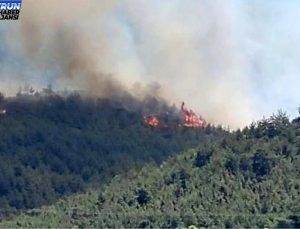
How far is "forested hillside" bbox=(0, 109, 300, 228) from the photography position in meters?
135

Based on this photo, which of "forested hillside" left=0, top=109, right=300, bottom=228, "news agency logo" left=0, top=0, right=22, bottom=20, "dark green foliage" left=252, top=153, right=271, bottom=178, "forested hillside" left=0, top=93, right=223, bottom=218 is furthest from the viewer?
"forested hillside" left=0, top=93, right=223, bottom=218

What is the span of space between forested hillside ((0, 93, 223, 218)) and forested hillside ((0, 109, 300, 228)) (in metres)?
10.2

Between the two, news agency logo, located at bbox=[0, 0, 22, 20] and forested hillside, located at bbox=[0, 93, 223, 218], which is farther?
forested hillside, located at bbox=[0, 93, 223, 218]

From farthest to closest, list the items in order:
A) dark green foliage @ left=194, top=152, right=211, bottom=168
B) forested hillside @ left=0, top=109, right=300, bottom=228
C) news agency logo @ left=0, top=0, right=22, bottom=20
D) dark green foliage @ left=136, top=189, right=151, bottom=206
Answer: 1. dark green foliage @ left=194, top=152, right=211, bottom=168
2. dark green foliage @ left=136, top=189, right=151, bottom=206
3. forested hillside @ left=0, top=109, right=300, bottom=228
4. news agency logo @ left=0, top=0, right=22, bottom=20

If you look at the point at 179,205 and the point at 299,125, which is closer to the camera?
the point at 179,205

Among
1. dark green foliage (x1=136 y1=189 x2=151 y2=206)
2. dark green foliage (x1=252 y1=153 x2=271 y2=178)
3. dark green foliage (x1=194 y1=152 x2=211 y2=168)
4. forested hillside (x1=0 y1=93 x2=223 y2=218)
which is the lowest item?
dark green foliage (x1=136 y1=189 x2=151 y2=206)

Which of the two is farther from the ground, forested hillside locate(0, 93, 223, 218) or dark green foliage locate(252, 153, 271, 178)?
forested hillside locate(0, 93, 223, 218)

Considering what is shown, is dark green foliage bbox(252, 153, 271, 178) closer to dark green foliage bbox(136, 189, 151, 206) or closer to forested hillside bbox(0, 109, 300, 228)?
forested hillside bbox(0, 109, 300, 228)

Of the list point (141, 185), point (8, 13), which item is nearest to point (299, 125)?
point (141, 185)

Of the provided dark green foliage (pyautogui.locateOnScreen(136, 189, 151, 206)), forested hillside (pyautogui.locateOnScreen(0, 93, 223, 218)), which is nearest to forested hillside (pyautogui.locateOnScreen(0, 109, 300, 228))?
dark green foliage (pyautogui.locateOnScreen(136, 189, 151, 206))

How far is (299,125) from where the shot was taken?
553ft

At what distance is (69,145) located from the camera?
190 meters

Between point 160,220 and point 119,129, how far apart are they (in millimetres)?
60519

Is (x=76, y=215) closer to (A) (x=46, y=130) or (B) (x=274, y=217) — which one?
(B) (x=274, y=217)
